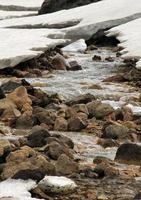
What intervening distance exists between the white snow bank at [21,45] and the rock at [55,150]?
24.3 feet

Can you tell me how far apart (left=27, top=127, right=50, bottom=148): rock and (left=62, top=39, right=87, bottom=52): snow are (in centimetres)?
1231

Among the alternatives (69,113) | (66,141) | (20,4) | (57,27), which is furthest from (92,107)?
(20,4)

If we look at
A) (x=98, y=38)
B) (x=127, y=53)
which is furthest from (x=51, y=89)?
(x=98, y=38)

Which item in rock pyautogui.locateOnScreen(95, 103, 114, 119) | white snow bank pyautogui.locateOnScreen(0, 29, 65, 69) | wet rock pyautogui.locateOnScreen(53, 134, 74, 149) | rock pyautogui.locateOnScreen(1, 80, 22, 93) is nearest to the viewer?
wet rock pyautogui.locateOnScreen(53, 134, 74, 149)

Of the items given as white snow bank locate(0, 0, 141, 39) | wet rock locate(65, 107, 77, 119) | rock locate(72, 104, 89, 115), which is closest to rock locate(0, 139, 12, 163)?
wet rock locate(65, 107, 77, 119)

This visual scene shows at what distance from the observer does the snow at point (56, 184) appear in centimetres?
609

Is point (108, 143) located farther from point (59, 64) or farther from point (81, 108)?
point (59, 64)

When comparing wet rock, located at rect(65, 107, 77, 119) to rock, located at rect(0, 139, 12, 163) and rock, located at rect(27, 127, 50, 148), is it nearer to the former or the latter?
rock, located at rect(27, 127, 50, 148)

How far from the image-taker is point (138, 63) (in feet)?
47.8

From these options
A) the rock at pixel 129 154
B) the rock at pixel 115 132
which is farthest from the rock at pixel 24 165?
the rock at pixel 115 132

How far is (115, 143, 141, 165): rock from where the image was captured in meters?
7.23

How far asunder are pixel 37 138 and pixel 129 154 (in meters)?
1.24

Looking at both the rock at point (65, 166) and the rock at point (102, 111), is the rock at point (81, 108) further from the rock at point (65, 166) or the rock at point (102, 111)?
the rock at point (65, 166)

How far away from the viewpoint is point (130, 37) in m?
19.1
